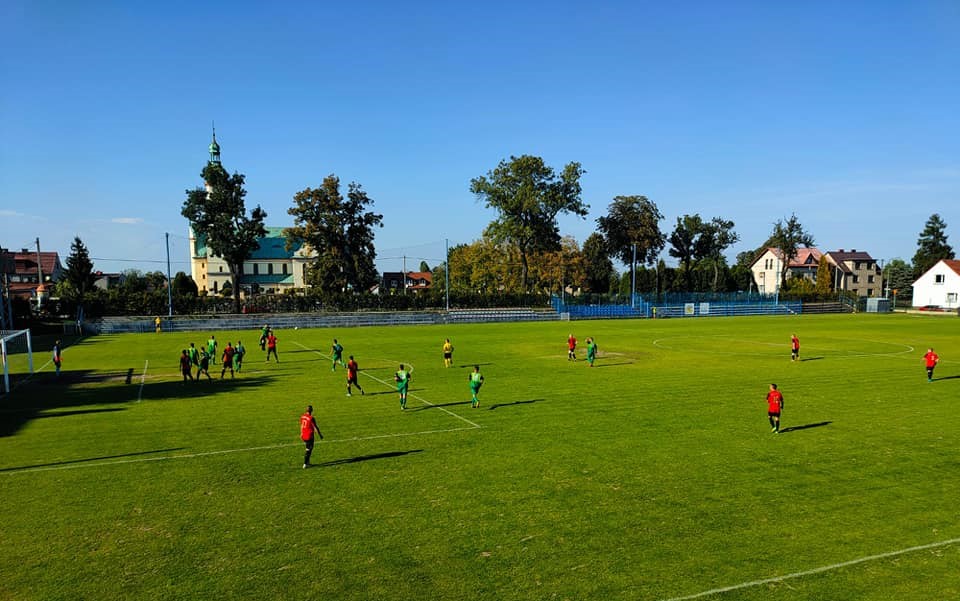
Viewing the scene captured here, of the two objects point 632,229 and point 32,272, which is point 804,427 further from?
point 32,272

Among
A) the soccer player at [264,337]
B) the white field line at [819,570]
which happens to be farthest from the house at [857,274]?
the white field line at [819,570]

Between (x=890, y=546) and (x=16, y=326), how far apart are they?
232 ft

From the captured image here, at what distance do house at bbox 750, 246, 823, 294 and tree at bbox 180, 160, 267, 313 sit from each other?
325 ft

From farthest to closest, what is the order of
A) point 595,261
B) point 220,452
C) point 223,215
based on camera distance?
point 595,261 < point 223,215 < point 220,452

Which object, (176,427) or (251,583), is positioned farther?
(176,427)

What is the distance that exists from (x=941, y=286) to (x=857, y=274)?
24.0 metres

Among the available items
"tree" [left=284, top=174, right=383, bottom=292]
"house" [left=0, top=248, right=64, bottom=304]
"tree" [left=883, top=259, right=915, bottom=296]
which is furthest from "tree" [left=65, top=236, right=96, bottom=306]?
"tree" [left=883, top=259, right=915, bottom=296]

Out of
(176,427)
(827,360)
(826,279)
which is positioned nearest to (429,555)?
(176,427)

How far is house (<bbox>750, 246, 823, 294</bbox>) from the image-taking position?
122 meters

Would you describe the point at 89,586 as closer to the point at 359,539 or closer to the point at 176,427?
the point at 359,539

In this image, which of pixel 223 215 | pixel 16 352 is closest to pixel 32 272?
pixel 223 215

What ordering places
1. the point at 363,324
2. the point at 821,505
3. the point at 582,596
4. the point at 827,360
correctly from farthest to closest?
the point at 363,324 < the point at 827,360 < the point at 821,505 < the point at 582,596

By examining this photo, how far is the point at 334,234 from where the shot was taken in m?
84.9

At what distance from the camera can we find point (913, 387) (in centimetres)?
2653
